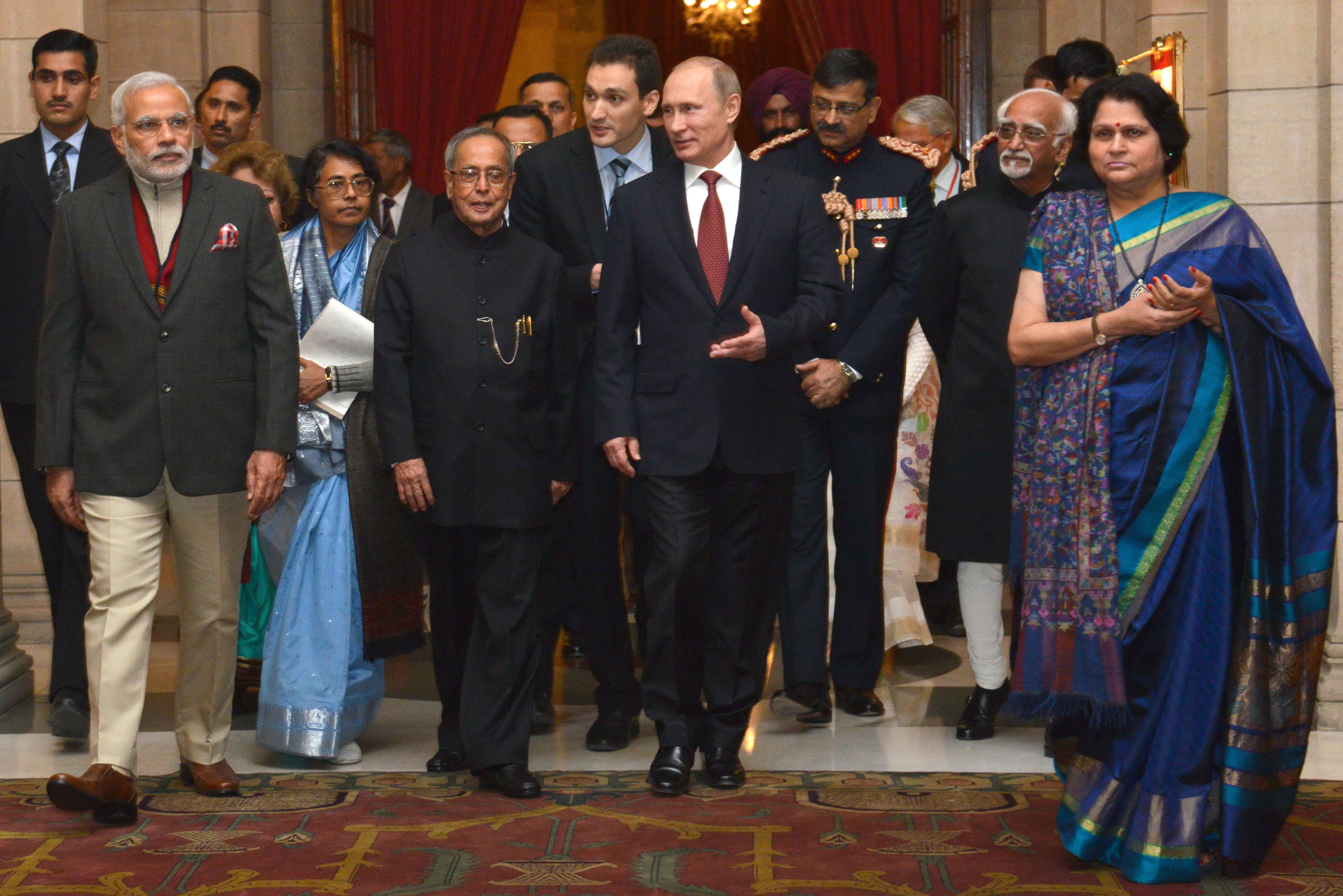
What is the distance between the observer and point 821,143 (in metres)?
5.10

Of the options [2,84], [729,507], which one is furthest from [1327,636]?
[2,84]

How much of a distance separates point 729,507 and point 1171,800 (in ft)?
4.30

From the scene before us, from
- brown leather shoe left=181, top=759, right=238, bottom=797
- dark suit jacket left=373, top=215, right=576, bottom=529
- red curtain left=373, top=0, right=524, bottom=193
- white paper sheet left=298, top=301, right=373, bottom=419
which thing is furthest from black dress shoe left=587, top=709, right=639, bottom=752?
red curtain left=373, top=0, right=524, bottom=193

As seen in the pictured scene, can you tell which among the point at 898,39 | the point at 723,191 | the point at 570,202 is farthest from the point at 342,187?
the point at 898,39

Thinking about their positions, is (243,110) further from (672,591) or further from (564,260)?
(672,591)

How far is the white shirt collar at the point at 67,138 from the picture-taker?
5.19 metres

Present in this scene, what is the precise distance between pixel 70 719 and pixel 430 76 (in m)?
5.24

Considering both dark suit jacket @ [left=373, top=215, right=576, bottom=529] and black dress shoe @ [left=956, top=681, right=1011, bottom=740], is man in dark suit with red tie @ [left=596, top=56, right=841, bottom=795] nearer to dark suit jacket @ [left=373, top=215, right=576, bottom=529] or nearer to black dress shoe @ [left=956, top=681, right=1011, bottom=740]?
dark suit jacket @ [left=373, top=215, right=576, bottom=529]

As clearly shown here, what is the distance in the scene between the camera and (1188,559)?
11.8ft

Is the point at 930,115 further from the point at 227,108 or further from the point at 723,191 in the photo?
the point at 227,108

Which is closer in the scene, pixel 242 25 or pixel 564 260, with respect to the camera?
pixel 564 260

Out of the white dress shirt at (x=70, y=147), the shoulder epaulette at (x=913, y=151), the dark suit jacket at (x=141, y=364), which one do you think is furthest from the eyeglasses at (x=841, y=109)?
the white dress shirt at (x=70, y=147)

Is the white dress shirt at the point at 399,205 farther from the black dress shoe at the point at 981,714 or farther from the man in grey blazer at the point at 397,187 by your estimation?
the black dress shoe at the point at 981,714

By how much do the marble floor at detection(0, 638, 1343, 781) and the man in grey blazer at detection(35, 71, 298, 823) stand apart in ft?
1.80
